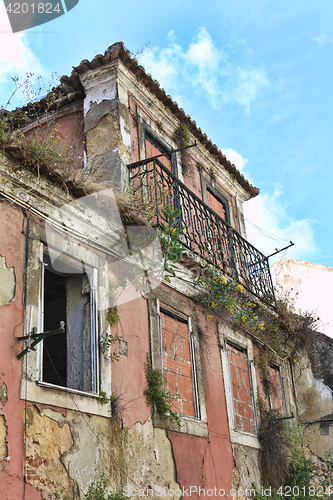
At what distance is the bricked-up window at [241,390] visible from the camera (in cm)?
898

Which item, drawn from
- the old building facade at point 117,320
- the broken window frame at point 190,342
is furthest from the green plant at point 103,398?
the broken window frame at point 190,342

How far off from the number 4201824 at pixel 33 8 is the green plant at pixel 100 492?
17.3 ft

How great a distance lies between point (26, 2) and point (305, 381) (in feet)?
28.8

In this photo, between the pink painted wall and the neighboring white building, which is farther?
the neighboring white building

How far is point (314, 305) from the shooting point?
63.0 feet

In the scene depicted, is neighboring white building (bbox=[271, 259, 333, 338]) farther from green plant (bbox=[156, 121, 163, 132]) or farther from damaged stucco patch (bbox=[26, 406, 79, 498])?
damaged stucco patch (bbox=[26, 406, 79, 498])

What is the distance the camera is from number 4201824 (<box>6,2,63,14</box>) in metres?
6.72

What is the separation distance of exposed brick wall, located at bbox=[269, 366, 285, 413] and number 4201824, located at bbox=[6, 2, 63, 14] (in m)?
7.31

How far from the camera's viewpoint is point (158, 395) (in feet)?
22.8

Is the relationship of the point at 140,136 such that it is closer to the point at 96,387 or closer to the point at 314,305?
the point at 96,387

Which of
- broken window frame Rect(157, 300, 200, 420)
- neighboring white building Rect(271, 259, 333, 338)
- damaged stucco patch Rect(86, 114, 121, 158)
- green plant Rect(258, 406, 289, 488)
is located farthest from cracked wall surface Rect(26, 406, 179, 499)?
neighboring white building Rect(271, 259, 333, 338)

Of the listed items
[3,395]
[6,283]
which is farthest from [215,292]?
[3,395]

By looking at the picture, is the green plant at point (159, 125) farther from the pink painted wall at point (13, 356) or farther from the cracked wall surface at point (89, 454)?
the cracked wall surface at point (89, 454)

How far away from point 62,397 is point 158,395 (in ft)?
5.57
